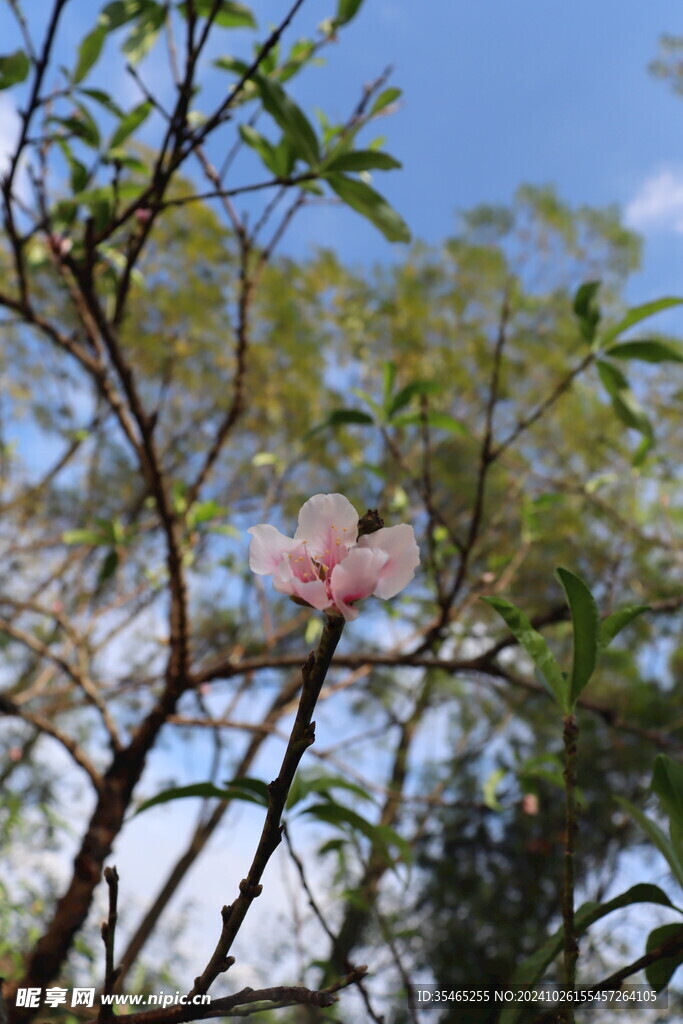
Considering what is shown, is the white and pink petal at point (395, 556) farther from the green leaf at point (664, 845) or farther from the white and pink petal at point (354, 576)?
the green leaf at point (664, 845)

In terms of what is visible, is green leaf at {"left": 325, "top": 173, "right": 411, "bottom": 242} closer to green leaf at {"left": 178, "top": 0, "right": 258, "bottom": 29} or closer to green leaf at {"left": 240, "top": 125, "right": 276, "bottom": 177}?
green leaf at {"left": 240, "top": 125, "right": 276, "bottom": 177}

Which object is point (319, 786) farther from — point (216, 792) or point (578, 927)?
point (578, 927)

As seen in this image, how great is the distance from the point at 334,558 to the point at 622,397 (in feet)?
2.02

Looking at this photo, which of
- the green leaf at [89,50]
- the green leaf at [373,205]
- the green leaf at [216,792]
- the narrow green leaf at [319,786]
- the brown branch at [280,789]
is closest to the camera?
the brown branch at [280,789]

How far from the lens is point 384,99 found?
33.3 inches

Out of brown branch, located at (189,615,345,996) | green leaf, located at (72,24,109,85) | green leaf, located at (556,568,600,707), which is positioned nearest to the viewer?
brown branch, located at (189,615,345,996)

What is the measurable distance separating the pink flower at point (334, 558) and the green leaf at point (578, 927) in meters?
0.24

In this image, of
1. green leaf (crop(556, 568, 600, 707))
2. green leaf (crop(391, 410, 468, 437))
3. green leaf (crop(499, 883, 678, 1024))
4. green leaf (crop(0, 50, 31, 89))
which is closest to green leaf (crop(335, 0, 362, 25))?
green leaf (crop(0, 50, 31, 89))

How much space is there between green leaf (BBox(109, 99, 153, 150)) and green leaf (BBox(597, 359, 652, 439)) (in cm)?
62

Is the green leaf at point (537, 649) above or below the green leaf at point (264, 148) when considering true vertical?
below

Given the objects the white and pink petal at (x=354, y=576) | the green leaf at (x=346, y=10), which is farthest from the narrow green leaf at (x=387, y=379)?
the white and pink petal at (x=354, y=576)

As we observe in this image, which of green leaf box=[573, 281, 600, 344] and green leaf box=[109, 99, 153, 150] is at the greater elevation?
green leaf box=[109, 99, 153, 150]

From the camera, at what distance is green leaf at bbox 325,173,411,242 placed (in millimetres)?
708

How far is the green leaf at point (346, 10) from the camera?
2.56 ft
